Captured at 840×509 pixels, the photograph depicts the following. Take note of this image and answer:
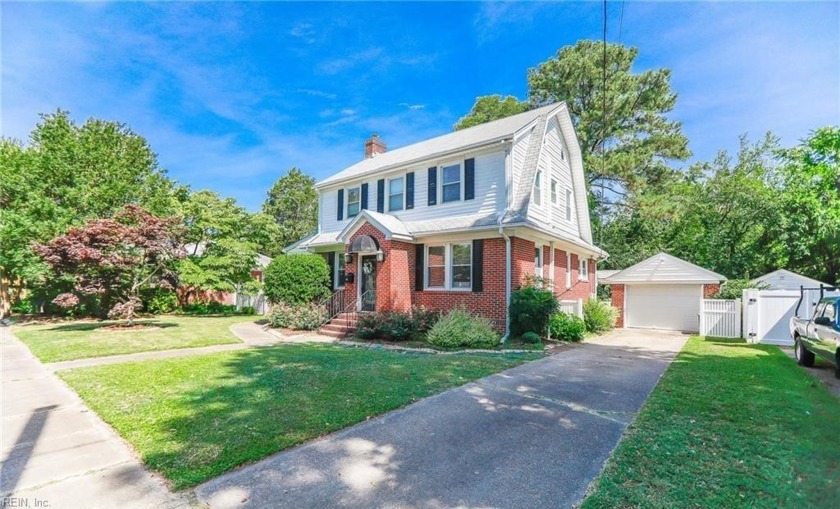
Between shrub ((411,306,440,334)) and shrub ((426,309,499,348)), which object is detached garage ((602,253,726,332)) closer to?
shrub ((426,309,499,348))

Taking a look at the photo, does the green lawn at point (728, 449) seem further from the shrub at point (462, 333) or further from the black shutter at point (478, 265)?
the black shutter at point (478, 265)

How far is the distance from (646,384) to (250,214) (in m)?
21.3

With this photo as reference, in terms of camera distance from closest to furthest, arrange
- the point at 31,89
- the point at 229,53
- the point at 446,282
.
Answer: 1. the point at 31,89
2. the point at 229,53
3. the point at 446,282

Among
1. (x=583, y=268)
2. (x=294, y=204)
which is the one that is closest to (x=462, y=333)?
(x=583, y=268)

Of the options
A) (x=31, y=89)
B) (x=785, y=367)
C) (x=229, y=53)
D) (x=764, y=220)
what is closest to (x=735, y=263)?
(x=764, y=220)

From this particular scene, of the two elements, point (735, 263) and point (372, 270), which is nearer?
point (372, 270)

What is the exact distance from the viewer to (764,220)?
2097 centimetres

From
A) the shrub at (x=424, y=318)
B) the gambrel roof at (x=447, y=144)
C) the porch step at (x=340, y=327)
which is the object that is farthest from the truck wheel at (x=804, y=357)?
the porch step at (x=340, y=327)

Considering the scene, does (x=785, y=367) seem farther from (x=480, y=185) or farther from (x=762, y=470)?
(x=480, y=185)

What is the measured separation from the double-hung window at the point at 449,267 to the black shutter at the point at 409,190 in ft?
6.67

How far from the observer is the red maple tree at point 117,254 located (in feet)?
43.0

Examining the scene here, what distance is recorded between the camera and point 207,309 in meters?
22.2

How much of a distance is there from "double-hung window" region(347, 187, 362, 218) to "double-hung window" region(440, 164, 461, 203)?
4.21m

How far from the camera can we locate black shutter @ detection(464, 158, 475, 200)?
13422mm
